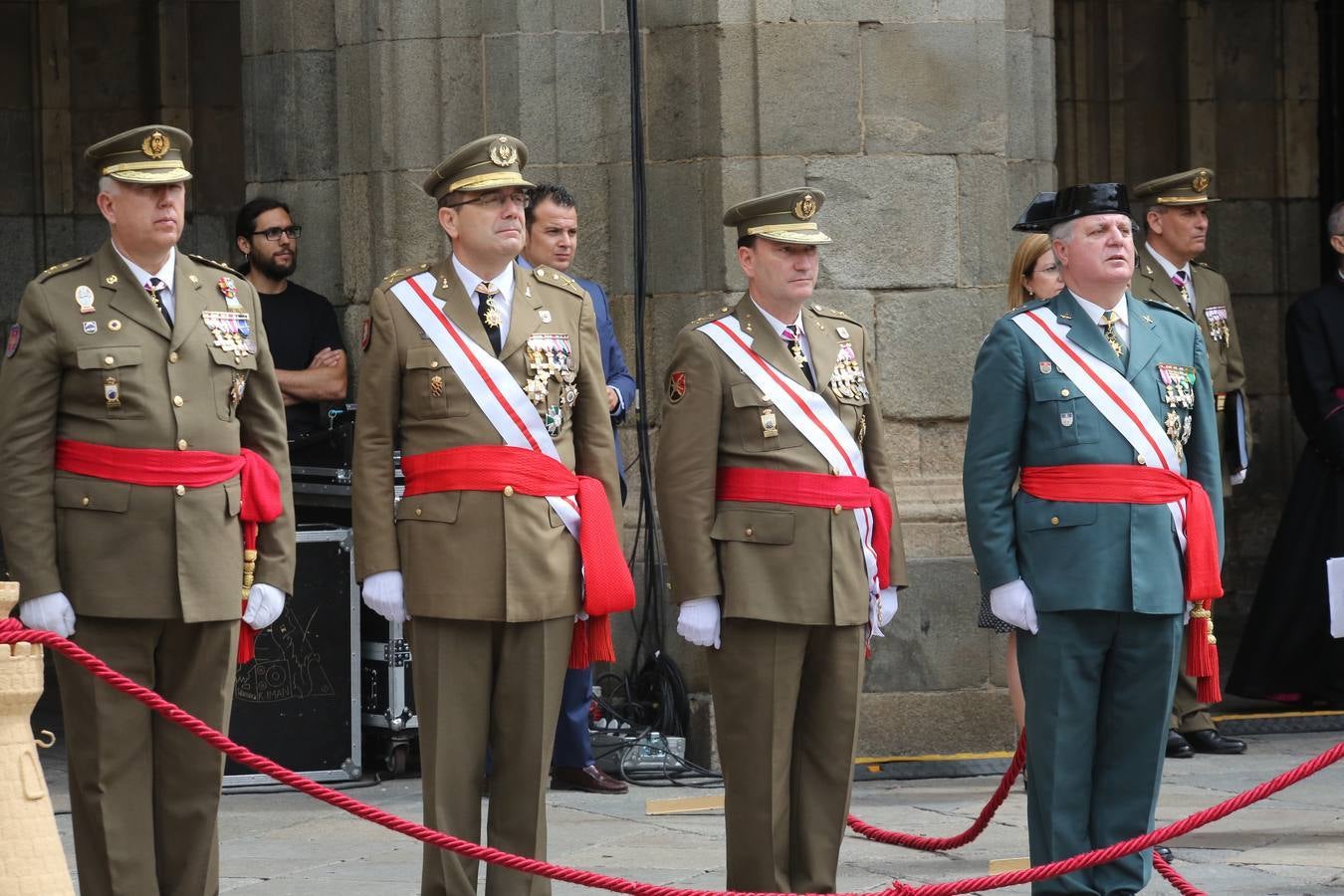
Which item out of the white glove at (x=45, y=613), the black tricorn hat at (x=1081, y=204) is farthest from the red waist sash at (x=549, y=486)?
the black tricorn hat at (x=1081, y=204)

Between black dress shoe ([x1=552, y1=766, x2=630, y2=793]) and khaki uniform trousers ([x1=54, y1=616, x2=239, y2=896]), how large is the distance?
250cm

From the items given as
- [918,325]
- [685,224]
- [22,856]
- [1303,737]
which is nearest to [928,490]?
[918,325]

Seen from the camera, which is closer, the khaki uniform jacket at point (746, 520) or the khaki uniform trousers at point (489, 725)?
the khaki uniform trousers at point (489, 725)

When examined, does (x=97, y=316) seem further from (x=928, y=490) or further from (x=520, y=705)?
(x=928, y=490)

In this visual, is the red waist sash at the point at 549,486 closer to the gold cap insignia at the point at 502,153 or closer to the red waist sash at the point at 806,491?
the red waist sash at the point at 806,491

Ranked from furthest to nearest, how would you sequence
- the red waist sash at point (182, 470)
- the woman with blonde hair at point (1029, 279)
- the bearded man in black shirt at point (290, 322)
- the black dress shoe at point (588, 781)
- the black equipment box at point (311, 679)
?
the bearded man in black shirt at point (290, 322), the black equipment box at point (311, 679), the black dress shoe at point (588, 781), the woman with blonde hair at point (1029, 279), the red waist sash at point (182, 470)

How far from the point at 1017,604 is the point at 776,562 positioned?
2.03 feet

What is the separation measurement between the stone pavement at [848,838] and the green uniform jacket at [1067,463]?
3.90 ft

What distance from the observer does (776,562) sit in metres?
6.08

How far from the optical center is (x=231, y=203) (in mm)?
12141

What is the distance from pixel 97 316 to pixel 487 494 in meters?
1.04

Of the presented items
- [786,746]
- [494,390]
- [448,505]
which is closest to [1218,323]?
[786,746]

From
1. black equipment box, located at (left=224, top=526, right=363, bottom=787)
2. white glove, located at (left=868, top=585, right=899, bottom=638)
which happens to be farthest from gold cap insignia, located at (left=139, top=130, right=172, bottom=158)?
black equipment box, located at (left=224, top=526, right=363, bottom=787)

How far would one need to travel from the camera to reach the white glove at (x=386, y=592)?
232 inches
